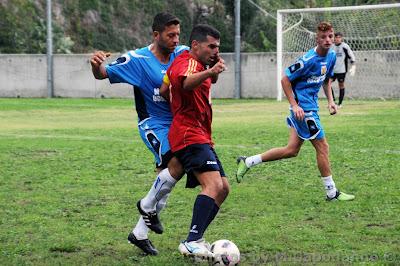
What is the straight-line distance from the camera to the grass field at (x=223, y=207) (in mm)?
6492

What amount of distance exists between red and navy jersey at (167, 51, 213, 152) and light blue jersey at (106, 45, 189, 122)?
1.53 feet

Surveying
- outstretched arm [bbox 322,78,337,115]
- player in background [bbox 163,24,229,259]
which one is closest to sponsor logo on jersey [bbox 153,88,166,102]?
player in background [bbox 163,24,229,259]

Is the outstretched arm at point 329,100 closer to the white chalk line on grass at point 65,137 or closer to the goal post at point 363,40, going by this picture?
the white chalk line on grass at point 65,137

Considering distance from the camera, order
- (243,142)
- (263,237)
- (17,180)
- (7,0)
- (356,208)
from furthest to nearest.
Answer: (7,0) < (243,142) < (17,180) < (356,208) < (263,237)

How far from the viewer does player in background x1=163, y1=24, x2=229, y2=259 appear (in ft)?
20.4

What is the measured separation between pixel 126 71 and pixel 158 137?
641 millimetres

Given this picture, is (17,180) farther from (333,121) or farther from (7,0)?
(7,0)

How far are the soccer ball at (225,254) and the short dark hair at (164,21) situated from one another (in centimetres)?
183

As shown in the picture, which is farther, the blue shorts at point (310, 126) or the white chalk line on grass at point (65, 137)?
the white chalk line on grass at point (65, 137)

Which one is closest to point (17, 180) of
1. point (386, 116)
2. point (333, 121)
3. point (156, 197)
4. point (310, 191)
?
point (310, 191)

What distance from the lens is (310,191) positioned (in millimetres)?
9430

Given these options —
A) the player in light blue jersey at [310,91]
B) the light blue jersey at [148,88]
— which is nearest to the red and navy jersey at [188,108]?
the light blue jersey at [148,88]

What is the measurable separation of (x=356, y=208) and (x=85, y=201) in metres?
2.75

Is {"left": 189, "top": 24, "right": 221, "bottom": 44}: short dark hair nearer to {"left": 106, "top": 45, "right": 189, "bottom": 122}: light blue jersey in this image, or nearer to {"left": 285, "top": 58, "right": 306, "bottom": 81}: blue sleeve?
{"left": 106, "top": 45, "right": 189, "bottom": 122}: light blue jersey
